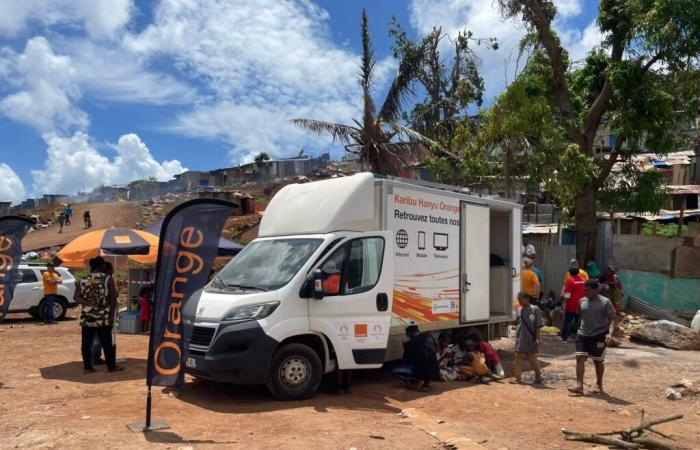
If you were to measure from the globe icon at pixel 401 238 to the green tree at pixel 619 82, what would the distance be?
25.8 ft

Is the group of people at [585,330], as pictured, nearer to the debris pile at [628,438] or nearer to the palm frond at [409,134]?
the debris pile at [628,438]

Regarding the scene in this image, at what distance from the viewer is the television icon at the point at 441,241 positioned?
32.4 feet

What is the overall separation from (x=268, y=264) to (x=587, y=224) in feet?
37.5

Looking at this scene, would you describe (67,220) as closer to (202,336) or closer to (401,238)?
(401,238)

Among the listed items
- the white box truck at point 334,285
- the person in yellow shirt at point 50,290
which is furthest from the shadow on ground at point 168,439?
the person in yellow shirt at point 50,290

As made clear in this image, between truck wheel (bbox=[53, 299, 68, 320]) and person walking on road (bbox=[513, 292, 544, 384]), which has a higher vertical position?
person walking on road (bbox=[513, 292, 544, 384])

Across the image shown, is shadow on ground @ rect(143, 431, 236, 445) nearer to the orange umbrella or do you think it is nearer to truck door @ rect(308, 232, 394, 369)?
truck door @ rect(308, 232, 394, 369)

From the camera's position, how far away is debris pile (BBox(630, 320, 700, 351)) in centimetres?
1309

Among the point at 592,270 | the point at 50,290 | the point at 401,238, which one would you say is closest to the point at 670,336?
the point at 592,270

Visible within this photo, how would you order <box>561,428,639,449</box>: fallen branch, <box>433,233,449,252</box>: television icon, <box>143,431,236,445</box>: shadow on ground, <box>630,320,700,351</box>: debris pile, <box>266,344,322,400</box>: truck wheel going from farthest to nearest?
<box>630,320,700,351</box>: debris pile, <box>433,233,449,252</box>: television icon, <box>266,344,322,400</box>: truck wheel, <box>561,428,639,449</box>: fallen branch, <box>143,431,236,445</box>: shadow on ground

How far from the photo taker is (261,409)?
23.8 feet

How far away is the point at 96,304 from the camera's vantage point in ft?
29.5

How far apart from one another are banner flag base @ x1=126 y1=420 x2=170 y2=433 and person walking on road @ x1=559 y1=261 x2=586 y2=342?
9.49 meters

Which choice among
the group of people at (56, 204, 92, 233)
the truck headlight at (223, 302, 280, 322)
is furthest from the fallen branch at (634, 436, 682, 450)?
the group of people at (56, 204, 92, 233)
